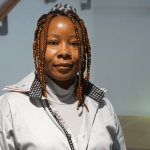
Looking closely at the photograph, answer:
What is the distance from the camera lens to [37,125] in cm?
67

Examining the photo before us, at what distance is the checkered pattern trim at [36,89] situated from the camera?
0.70m

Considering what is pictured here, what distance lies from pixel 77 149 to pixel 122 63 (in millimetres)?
920

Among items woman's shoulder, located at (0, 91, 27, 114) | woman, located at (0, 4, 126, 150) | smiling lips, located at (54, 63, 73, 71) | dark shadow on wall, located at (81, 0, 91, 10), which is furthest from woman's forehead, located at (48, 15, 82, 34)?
dark shadow on wall, located at (81, 0, 91, 10)

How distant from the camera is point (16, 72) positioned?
54.9 inches

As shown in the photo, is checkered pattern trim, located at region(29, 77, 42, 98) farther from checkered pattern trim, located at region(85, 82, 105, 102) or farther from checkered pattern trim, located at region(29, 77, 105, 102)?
checkered pattern trim, located at region(85, 82, 105, 102)

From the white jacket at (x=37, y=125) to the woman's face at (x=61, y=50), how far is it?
3.5 inches

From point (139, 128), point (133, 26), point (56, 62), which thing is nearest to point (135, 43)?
point (133, 26)

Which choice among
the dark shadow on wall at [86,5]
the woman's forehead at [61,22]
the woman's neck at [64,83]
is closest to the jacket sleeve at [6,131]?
the woman's neck at [64,83]

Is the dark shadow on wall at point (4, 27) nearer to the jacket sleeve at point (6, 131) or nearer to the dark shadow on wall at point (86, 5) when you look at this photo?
the dark shadow on wall at point (86, 5)

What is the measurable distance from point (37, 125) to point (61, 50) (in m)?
0.24

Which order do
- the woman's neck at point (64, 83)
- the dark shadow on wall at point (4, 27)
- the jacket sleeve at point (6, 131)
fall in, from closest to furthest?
the jacket sleeve at point (6, 131), the woman's neck at point (64, 83), the dark shadow on wall at point (4, 27)

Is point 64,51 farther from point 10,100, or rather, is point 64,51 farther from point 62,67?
point 10,100

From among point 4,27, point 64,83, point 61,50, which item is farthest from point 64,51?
point 4,27

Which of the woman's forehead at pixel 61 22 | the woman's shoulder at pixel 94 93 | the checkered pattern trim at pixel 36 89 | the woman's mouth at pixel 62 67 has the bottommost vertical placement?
the woman's shoulder at pixel 94 93
